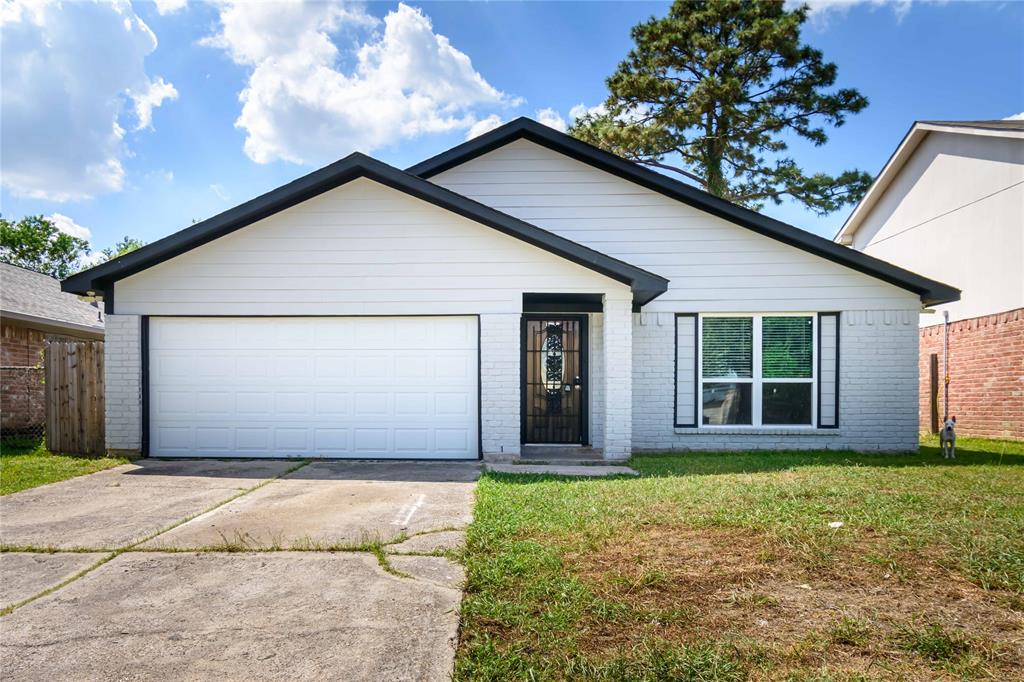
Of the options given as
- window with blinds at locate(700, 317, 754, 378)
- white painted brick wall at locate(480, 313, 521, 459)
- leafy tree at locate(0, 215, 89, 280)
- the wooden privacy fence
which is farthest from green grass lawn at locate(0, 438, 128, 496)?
leafy tree at locate(0, 215, 89, 280)

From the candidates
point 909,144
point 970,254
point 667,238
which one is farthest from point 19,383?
point 909,144

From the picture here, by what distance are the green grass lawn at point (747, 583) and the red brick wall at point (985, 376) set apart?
7.50m

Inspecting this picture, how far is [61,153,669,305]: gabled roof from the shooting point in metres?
8.80

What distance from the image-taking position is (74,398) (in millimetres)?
9906

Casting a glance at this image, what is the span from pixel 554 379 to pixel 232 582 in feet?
24.2

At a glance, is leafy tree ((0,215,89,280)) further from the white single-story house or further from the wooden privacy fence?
the white single-story house

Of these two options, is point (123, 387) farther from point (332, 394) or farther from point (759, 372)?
point (759, 372)

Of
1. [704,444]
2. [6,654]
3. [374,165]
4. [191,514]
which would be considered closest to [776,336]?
[704,444]

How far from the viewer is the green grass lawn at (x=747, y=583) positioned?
9.46 ft

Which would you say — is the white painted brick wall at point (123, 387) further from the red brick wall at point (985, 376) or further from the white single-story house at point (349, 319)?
the red brick wall at point (985, 376)

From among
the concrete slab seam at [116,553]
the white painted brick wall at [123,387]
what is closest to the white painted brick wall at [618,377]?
the concrete slab seam at [116,553]

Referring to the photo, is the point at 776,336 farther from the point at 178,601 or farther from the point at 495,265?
the point at 178,601

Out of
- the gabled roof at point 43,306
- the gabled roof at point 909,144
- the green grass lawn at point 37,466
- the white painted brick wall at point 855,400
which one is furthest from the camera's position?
the gabled roof at point 43,306

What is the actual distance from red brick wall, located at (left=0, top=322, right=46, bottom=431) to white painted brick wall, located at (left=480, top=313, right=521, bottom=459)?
926 cm
